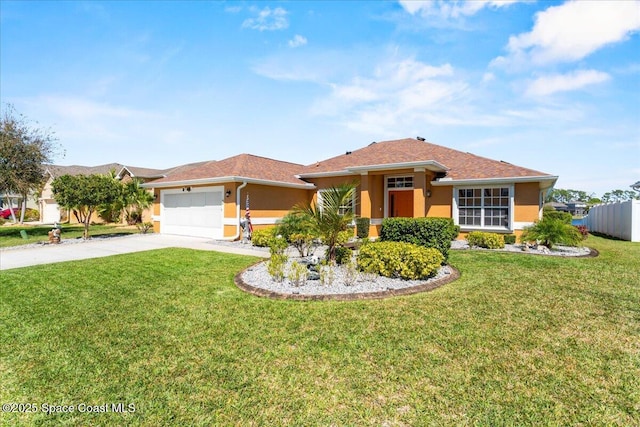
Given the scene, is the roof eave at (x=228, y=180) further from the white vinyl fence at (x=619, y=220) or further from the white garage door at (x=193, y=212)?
the white vinyl fence at (x=619, y=220)

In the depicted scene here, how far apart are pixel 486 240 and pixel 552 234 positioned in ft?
7.07

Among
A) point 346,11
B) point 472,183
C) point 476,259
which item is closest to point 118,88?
point 346,11

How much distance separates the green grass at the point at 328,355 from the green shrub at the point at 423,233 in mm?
1935

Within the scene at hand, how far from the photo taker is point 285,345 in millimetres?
4184

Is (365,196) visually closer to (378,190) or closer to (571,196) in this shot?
(378,190)

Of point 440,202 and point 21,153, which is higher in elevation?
point 21,153

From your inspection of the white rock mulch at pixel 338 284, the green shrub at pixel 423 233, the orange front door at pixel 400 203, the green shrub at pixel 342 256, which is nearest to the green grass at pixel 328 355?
the white rock mulch at pixel 338 284

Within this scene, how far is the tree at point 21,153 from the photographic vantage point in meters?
18.4

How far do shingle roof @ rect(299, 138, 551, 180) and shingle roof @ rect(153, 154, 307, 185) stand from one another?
1.49 meters

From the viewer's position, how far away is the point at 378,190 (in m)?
16.2

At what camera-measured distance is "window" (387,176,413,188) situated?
53.0ft

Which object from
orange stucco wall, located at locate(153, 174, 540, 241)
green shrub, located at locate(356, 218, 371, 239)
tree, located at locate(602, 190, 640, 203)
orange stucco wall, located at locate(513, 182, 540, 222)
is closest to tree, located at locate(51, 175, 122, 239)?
orange stucco wall, located at locate(153, 174, 540, 241)

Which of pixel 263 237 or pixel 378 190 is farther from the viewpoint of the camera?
pixel 378 190

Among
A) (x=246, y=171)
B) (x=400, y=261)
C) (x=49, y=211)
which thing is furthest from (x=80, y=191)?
(x=49, y=211)
